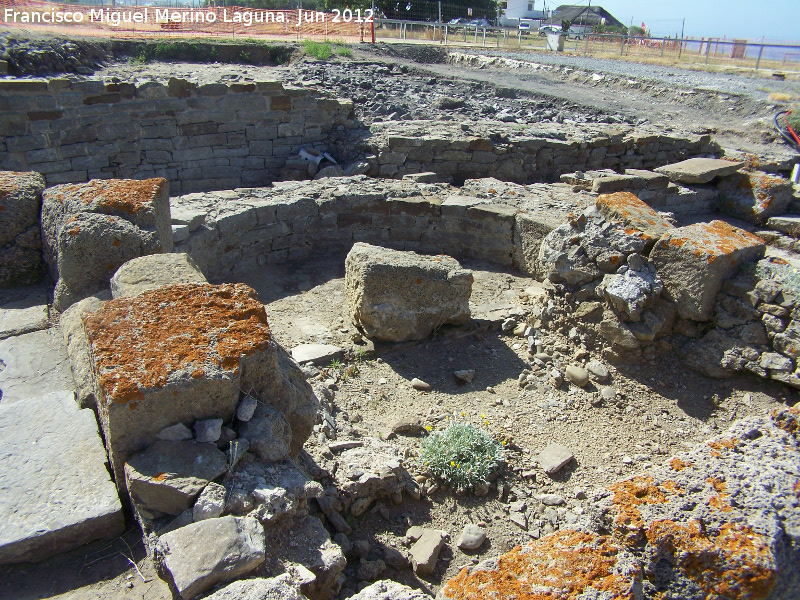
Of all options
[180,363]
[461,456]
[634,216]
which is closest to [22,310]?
[180,363]

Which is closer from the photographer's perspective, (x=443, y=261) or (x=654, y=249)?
(x=654, y=249)

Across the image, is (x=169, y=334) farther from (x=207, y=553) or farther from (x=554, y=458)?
(x=554, y=458)

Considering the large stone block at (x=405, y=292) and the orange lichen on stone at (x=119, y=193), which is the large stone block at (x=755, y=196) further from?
the orange lichen on stone at (x=119, y=193)

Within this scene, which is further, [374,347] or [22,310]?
[374,347]

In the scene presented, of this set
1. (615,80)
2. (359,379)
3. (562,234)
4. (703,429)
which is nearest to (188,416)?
(359,379)

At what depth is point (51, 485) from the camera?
7.59 feet

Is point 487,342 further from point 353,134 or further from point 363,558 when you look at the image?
point 353,134

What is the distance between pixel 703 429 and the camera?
14.5 ft

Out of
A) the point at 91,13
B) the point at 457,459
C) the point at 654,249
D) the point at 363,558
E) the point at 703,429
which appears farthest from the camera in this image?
the point at 91,13

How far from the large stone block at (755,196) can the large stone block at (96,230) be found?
827 centimetres

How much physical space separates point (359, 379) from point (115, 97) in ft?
21.1

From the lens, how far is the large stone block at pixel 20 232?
417 cm

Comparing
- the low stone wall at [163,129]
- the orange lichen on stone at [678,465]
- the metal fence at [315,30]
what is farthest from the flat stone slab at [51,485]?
the metal fence at [315,30]

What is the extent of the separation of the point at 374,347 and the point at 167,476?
10.4ft
